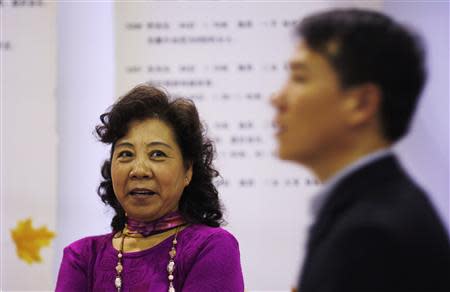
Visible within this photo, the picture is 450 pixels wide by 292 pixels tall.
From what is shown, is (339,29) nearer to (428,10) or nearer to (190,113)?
(190,113)

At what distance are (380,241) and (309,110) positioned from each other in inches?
5.4

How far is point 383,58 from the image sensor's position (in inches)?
26.0

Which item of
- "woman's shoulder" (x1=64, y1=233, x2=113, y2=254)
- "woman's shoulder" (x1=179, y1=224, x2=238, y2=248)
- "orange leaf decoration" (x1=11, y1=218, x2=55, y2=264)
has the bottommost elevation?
"orange leaf decoration" (x1=11, y1=218, x2=55, y2=264)

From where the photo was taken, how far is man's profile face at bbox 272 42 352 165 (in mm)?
657

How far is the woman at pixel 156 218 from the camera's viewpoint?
1.50 metres

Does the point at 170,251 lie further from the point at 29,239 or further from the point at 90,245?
the point at 29,239

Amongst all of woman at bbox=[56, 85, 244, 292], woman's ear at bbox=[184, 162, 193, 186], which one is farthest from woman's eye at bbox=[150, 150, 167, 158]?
woman's ear at bbox=[184, 162, 193, 186]

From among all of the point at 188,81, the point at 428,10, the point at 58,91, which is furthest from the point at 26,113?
the point at 428,10

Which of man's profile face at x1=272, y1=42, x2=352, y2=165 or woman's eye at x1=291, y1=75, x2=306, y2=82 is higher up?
woman's eye at x1=291, y1=75, x2=306, y2=82

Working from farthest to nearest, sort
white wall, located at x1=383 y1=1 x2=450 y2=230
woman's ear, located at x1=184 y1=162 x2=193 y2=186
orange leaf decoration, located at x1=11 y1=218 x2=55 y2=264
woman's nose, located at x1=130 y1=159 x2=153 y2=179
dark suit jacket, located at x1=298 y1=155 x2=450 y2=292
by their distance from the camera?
orange leaf decoration, located at x1=11 y1=218 x2=55 y2=264 → white wall, located at x1=383 y1=1 x2=450 y2=230 → woman's ear, located at x1=184 y1=162 x2=193 y2=186 → woman's nose, located at x1=130 y1=159 x2=153 y2=179 → dark suit jacket, located at x1=298 y1=155 x2=450 y2=292

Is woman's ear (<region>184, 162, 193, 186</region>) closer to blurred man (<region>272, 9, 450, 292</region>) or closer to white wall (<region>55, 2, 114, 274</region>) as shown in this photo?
white wall (<region>55, 2, 114, 274</region>)

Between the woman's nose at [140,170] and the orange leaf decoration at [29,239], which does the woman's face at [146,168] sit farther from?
the orange leaf decoration at [29,239]

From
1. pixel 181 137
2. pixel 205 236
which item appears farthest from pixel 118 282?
pixel 181 137

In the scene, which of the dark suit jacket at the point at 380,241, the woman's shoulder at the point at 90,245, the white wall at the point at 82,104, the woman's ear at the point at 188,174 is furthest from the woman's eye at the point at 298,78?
the white wall at the point at 82,104
